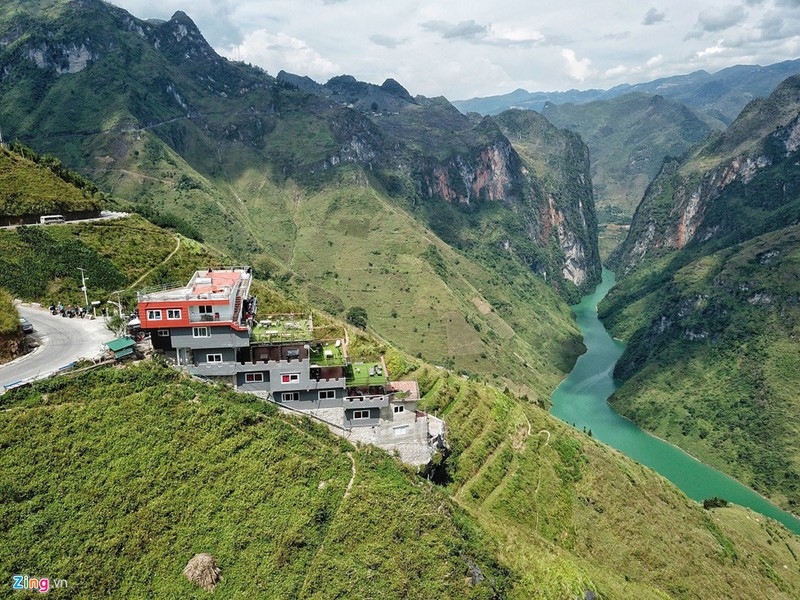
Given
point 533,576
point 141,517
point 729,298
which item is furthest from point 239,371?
point 729,298

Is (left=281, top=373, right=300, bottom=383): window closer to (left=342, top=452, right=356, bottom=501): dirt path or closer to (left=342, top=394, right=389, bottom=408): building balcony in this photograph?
(left=342, top=394, right=389, bottom=408): building balcony

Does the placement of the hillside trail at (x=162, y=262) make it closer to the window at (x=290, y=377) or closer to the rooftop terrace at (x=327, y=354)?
the rooftop terrace at (x=327, y=354)

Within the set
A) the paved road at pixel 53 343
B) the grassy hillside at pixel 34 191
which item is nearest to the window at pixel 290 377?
the paved road at pixel 53 343

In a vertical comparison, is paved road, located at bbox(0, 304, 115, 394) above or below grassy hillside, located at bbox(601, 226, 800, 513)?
above

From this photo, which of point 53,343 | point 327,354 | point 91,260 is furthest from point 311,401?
point 91,260

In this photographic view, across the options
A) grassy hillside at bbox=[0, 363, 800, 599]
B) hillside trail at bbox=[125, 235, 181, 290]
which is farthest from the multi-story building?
hillside trail at bbox=[125, 235, 181, 290]

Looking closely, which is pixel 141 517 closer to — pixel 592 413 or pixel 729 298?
pixel 592 413

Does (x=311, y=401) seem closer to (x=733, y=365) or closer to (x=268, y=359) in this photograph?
(x=268, y=359)
